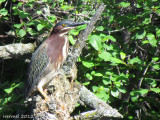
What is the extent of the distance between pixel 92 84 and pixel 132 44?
1235 millimetres

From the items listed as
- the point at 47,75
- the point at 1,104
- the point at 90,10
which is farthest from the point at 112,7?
the point at 1,104

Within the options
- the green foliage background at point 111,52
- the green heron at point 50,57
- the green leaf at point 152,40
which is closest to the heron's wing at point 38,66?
the green heron at point 50,57

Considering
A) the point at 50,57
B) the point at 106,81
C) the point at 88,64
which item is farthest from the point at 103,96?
the point at 50,57

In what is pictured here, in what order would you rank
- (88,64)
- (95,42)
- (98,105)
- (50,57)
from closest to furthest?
(98,105) → (95,42) → (88,64) → (50,57)

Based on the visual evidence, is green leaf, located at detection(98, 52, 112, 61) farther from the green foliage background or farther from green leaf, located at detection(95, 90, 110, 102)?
green leaf, located at detection(95, 90, 110, 102)

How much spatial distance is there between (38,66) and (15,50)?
86 centimetres

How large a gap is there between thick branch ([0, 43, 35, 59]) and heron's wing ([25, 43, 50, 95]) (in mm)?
646

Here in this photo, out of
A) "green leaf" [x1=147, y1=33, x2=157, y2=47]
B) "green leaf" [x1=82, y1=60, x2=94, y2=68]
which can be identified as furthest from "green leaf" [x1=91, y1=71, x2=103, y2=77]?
"green leaf" [x1=147, y1=33, x2=157, y2=47]

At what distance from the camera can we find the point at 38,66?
11.5 feet

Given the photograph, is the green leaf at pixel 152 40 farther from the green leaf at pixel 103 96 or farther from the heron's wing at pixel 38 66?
the heron's wing at pixel 38 66

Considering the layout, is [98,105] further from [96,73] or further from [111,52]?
[111,52]

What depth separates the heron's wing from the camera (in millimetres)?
3432

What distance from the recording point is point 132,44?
4152mm

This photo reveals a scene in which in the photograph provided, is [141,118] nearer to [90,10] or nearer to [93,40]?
[93,40]
